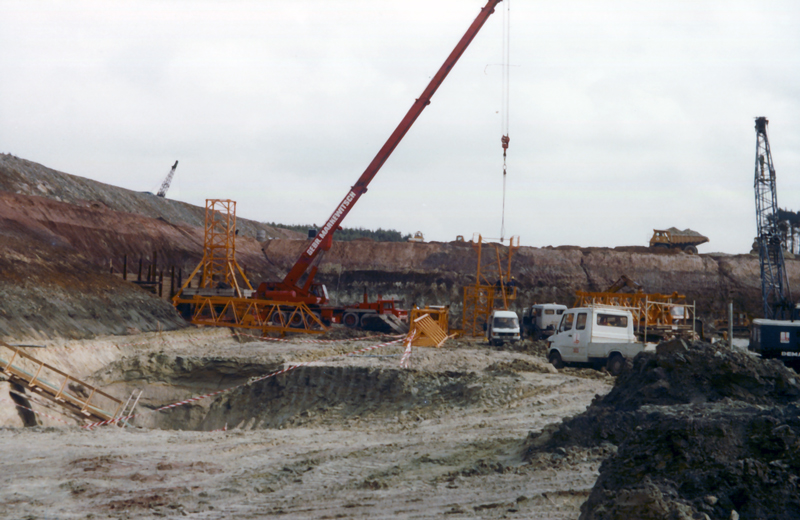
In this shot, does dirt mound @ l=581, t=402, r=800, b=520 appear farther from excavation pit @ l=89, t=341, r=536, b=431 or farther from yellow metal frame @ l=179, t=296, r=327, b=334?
yellow metal frame @ l=179, t=296, r=327, b=334

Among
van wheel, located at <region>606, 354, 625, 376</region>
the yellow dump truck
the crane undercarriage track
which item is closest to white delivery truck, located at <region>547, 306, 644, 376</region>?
van wheel, located at <region>606, 354, 625, 376</region>

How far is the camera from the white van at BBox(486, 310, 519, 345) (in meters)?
25.6

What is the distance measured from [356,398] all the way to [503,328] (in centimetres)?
1106

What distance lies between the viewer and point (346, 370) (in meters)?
17.1

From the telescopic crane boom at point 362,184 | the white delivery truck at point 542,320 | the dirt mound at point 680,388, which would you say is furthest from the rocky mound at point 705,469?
the telescopic crane boom at point 362,184

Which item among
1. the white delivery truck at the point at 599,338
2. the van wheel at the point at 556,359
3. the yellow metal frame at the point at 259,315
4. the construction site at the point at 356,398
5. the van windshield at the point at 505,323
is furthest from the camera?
the yellow metal frame at the point at 259,315

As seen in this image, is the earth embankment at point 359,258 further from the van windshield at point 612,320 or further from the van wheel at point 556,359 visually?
the van windshield at point 612,320

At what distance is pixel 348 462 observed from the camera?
8562 mm

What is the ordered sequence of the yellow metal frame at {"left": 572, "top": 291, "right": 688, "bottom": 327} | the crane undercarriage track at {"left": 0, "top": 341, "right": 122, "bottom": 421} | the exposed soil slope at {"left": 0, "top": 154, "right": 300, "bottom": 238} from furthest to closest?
the exposed soil slope at {"left": 0, "top": 154, "right": 300, "bottom": 238} < the yellow metal frame at {"left": 572, "top": 291, "right": 688, "bottom": 327} < the crane undercarriage track at {"left": 0, "top": 341, "right": 122, "bottom": 421}

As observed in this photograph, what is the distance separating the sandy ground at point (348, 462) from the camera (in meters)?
6.70

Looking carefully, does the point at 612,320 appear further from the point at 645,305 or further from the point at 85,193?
the point at 85,193

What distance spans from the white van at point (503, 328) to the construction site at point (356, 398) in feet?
0.29

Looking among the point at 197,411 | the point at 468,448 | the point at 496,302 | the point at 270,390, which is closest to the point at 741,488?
the point at 468,448

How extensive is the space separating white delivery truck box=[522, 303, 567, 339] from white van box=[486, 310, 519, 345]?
2291 mm
